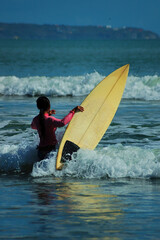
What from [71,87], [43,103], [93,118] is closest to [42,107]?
[43,103]

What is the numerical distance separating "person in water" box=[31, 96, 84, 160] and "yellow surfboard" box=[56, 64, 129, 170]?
0.65 feet

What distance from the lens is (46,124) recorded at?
22.5 ft

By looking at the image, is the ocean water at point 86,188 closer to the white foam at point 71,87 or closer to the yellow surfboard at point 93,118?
the yellow surfboard at point 93,118

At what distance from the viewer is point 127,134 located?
10406mm

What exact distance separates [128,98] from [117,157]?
11.8m

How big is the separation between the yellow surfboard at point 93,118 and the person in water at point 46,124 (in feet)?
0.65

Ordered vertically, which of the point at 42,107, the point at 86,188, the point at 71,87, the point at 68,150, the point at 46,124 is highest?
the point at 71,87

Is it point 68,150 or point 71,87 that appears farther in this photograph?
point 71,87

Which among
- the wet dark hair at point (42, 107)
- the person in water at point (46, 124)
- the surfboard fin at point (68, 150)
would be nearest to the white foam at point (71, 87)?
the surfboard fin at point (68, 150)

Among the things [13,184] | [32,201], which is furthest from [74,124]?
[32,201]

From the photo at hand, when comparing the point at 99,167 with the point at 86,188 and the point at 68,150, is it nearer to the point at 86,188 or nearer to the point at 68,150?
the point at 68,150

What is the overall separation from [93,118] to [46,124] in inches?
56.1

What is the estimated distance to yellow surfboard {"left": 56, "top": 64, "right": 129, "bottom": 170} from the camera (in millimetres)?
7426

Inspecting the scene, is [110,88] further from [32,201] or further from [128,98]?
[128,98]
